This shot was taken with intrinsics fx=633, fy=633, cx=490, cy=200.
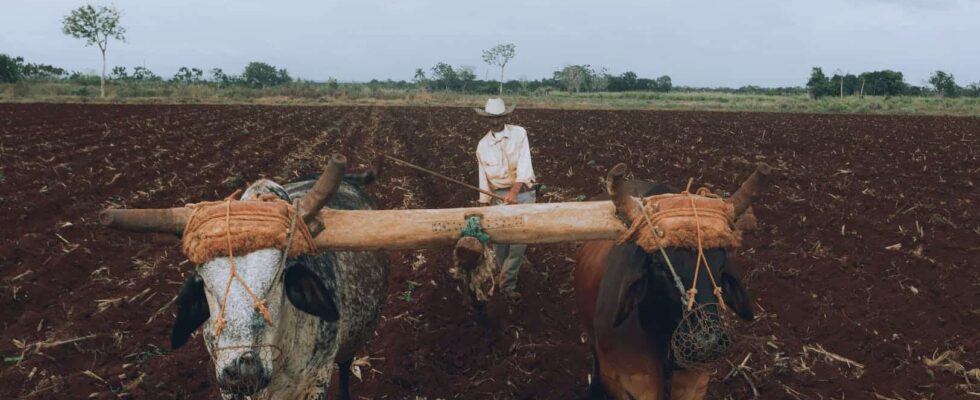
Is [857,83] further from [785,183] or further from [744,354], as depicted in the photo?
[744,354]

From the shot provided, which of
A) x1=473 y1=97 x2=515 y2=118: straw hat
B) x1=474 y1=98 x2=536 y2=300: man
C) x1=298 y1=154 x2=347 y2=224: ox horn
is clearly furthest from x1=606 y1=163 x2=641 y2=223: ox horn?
x1=473 y1=97 x2=515 y2=118: straw hat

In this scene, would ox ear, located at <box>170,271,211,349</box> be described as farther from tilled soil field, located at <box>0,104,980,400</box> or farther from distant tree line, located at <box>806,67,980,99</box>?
distant tree line, located at <box>806,67,980,99</box>

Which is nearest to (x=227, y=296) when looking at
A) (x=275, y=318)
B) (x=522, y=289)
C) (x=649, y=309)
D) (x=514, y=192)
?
(x=275, y=318)

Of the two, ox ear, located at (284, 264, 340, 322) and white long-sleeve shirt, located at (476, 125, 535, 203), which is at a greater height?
white long-sleeve shirt, located at (476, 125, 535, 203)

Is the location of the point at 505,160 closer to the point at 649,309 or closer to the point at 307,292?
the point at 649,309

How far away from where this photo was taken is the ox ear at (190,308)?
10.1 ft

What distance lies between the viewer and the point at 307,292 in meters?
3.27

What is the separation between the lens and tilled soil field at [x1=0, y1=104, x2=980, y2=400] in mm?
5672

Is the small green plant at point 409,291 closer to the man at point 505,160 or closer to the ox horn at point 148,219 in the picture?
the man at point 505,160

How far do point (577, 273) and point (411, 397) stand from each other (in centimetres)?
178

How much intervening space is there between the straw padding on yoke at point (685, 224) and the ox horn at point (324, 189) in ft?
5.01

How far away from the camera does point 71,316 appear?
683 centimetres

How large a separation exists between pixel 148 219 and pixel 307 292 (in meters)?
0.84

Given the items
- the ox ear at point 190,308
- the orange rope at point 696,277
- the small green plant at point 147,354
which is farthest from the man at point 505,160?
the ox ear at point 190,308
